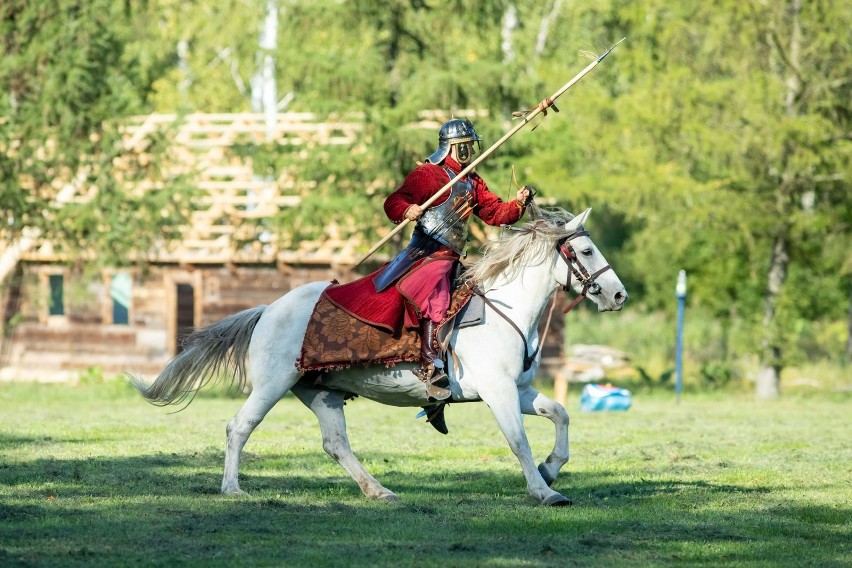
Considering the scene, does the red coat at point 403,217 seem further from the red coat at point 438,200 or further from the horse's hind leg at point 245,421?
the horse's hind leg at point 245,421

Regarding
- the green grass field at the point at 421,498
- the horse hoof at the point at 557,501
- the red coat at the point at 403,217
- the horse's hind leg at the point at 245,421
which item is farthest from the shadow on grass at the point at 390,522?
the red coat at the point at 403,217

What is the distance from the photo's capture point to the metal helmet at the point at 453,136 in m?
10.1

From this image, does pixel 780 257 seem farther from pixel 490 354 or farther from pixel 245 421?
pixel 245 421

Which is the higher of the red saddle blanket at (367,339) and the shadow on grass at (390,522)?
the red saddle blanket at (367,339)

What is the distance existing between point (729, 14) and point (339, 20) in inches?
281

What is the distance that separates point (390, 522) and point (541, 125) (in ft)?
59.5

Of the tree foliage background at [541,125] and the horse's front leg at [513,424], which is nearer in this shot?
the horse's front leg at [513,424]

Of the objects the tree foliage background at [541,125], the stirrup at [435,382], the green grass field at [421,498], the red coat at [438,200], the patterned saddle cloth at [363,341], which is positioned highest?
the tree foliage background at [541,125]

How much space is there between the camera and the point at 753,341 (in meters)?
26.8

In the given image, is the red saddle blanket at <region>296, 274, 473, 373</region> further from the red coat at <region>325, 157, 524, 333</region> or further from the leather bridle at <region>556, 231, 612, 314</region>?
the leather bridle at <region>556, 231, 612, 314</region>

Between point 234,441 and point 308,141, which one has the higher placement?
point 308,141

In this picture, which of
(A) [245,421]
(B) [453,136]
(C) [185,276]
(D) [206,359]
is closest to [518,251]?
(B) [453,136]

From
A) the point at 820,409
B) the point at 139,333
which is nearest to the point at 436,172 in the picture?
the point at 820,409

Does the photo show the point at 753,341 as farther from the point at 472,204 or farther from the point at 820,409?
the point at 472,204
